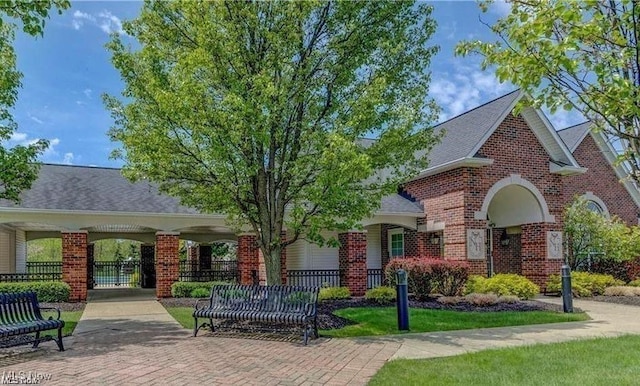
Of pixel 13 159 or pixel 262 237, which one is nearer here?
pixel 13 159

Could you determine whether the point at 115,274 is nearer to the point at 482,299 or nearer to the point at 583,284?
the point at 482,299

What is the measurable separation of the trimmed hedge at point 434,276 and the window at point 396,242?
17.4 feet

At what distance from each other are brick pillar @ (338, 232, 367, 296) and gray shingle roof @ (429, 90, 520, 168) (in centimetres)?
392

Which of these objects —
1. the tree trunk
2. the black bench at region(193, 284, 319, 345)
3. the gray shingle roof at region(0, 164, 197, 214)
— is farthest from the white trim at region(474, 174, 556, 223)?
the gray shingle roof at region(0, 164, 197, 214)

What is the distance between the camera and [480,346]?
30.0ft

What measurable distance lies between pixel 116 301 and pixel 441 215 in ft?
39.9

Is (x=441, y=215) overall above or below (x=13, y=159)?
below

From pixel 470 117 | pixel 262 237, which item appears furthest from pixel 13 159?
pixel 470 117

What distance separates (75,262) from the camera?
58.0 ft

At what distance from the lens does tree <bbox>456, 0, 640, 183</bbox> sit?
393cm

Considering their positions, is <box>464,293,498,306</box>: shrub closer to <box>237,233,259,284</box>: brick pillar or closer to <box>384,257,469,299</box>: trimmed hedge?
<box>384,257,469,299</box>: trimmed hedge

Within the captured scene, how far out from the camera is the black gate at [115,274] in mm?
27297

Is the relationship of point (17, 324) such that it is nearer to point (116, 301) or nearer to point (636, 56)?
point (636, 56)

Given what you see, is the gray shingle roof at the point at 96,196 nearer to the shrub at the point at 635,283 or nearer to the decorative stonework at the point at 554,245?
the decorative stonework at the point at 554,245
